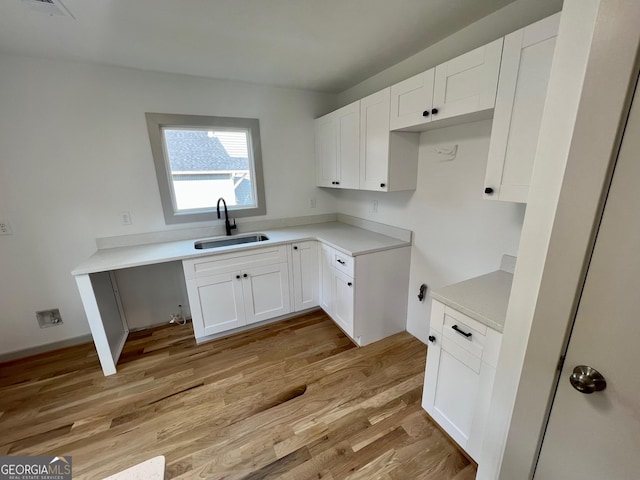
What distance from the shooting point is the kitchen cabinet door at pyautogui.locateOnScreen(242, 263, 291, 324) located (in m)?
2.33

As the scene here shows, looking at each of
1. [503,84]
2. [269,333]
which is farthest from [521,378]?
[269,333]

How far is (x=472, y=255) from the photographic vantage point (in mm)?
1726

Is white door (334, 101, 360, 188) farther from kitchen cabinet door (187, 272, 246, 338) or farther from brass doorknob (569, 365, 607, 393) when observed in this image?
brass doorknob (569, 365, 607, 393)

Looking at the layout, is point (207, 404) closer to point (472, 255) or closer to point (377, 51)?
point (472, 255)

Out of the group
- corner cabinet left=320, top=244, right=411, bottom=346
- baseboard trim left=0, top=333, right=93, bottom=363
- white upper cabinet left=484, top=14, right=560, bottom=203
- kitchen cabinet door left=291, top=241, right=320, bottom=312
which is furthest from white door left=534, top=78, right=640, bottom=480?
baseboard trim left=0, top=333, right=93, bottom=363

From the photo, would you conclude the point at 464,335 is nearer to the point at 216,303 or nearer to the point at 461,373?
the point at 461,373

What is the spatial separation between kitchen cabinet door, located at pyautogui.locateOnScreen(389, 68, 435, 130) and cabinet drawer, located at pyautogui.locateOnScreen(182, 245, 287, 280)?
1.43 m

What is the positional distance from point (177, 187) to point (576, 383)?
2.89 meters

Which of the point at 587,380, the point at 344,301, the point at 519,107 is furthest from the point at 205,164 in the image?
the point at 587,380

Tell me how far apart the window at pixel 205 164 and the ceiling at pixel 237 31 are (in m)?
0.46

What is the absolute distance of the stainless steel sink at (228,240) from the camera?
2.50 meters

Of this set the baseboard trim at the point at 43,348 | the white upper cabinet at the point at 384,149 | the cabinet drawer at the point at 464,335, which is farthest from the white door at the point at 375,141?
the baseboard trim at the point at 43,348

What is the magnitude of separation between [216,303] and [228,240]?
2.24ft

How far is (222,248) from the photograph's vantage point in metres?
2.16
